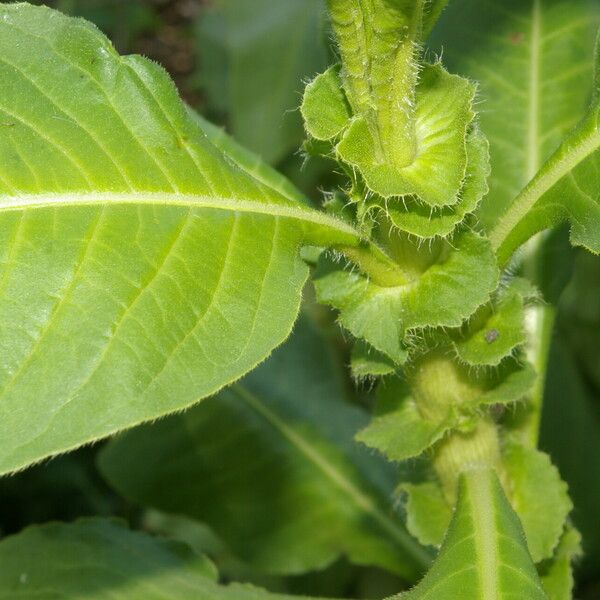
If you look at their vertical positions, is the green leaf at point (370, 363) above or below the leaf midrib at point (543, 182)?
below

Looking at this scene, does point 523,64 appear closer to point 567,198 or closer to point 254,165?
point 254,165

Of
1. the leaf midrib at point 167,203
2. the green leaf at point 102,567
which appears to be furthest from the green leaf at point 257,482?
the leaf midrib at point 167,203

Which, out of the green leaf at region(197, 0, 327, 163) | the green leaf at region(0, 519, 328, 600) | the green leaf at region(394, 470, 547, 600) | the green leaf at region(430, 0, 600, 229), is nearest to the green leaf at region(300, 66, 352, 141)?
the green leaf at region(394, 470, 547, 600)

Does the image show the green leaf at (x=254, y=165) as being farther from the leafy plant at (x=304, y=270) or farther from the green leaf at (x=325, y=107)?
the green leaf at (x=325, y=107)

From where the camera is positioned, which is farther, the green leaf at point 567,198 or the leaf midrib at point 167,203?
the green leaf at point 567,198

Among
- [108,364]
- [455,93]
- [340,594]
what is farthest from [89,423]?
[340,594]

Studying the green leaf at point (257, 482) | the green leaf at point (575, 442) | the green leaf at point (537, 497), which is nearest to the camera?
the green leaf at point (537, 497)
